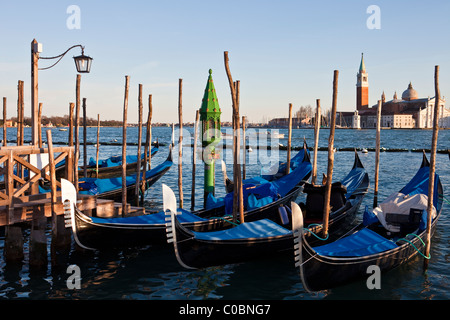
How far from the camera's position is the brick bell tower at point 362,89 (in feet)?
382

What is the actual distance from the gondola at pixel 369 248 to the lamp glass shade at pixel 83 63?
14.4 feet

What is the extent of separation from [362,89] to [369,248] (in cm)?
11936

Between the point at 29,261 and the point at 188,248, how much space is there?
2629 millimetres

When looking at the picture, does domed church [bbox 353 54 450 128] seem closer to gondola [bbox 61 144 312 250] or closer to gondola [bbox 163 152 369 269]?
gondola [bbox 61 144 312 250]

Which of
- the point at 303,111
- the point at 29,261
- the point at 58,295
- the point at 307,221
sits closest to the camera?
the point at 58,295

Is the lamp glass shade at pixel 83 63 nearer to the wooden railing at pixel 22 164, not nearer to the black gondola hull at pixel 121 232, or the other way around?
the wooden railing at pixel 22 164

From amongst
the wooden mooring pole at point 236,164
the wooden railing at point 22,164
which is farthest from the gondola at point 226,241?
the wooden railing at point 22,164

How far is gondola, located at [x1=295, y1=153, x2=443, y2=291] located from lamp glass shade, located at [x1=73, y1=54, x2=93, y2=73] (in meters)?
4.40

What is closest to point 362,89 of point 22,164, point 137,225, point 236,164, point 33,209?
point 236,164

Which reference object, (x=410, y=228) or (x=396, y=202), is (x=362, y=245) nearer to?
(x=410, y=228)
